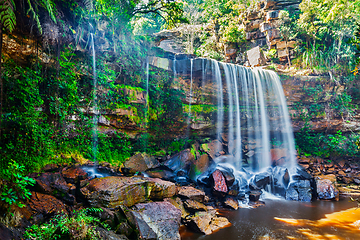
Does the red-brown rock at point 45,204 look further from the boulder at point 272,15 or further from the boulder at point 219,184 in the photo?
the boulder at point 272,15

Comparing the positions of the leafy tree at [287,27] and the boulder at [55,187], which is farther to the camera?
the leafy tree at [287,27]

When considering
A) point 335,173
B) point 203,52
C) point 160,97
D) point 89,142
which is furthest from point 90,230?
point 203,52

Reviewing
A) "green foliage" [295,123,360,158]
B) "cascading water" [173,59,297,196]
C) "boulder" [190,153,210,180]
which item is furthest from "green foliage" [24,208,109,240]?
"green foliage" [295,123,360,158]

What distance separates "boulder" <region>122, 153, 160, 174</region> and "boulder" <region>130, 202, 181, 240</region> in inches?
106

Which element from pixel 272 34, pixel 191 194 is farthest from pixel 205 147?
pixel 272 34

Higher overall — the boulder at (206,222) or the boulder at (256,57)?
the boulder at (256,57)

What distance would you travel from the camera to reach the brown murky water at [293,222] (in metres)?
4.68

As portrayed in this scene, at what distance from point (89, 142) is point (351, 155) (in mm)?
14882

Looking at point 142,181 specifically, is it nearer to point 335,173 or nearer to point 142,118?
point 142,118

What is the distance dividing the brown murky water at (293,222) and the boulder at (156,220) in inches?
17.2

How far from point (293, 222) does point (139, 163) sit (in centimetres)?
581

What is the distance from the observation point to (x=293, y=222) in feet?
18.2

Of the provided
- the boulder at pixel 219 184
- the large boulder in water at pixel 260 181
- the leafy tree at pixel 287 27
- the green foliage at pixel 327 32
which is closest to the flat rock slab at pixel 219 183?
the boulder at pixel 219 184

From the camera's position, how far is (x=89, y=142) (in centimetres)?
737
